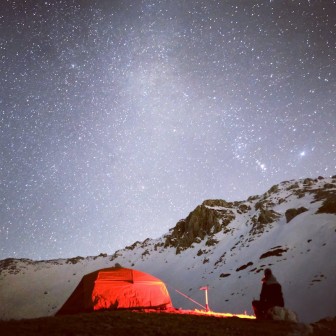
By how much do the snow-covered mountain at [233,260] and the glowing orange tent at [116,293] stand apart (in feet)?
35.0

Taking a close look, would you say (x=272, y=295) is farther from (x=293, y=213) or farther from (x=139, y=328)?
(x=293, y=213)

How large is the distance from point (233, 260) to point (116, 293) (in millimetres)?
27202

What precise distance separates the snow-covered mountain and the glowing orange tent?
10.7 metres

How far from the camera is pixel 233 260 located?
1570 inches

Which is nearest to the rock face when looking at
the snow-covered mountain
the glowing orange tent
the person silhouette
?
the snow-covered mountain

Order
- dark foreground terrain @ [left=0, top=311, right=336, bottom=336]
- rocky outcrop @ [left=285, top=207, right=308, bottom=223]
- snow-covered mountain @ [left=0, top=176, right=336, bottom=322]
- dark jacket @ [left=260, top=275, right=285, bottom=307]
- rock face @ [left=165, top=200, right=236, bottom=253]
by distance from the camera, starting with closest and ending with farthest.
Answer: dark foreground terrain @ [left=0, top=311, right=336, bottom=336], dark jacket @ [left=260, top=275, right=285, bottom=307], snow-covered mountain @ [left=0, top=176, right=336, bottom=322], rocky outcrop @ [left=285, top=207, right=308, bottom=223], rock face @ [left=165, top=200, right=236, bottom=253]

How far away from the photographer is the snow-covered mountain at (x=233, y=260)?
2611cm

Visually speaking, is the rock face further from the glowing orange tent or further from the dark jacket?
the dark jacket

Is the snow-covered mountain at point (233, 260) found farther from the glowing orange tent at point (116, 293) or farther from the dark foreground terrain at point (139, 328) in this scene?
the dark foreground terrain at point (139, 328)

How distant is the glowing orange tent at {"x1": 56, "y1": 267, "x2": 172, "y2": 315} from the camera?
1557 cm

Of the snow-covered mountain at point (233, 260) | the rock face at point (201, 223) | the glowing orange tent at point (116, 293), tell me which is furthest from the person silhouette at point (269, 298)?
the rock face at point (201, 223)

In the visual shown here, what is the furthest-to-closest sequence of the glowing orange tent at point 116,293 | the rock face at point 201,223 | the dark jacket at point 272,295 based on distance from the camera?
the rock face at point 201,223 → the glowing orange tent at point 116,293 → the dark jacket at point 272,295

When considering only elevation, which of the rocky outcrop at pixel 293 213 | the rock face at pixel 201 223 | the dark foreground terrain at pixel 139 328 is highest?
the rock face at pixel 201 223

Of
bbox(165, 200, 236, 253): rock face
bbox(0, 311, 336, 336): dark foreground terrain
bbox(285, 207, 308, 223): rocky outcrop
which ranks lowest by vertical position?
bbox(0, 311, 336, 336): dark foreground terrain
